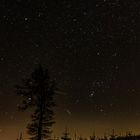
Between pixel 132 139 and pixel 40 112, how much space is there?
397 inches

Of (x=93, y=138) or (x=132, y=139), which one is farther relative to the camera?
(x=93, y=138)

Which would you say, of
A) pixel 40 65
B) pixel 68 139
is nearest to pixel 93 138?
pixel 68 139

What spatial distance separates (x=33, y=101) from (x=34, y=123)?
88.7 inches

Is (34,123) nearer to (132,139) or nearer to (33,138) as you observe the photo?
(33,138)

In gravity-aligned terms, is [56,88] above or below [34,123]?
above

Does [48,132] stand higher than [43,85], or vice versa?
[43,85]

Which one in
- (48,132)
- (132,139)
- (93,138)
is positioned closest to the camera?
(132,139)

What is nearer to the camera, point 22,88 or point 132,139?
point 132,139

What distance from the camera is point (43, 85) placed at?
52188 millimetres

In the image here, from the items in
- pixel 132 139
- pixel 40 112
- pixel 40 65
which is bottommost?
pixel 132 139

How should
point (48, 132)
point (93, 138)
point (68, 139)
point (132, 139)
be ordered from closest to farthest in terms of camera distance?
point (132, 139), point (48, 132), point (93, 138), point (68, 139)

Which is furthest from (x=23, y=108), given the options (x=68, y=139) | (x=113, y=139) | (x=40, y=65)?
(x=68, y=139)

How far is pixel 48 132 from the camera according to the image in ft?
169

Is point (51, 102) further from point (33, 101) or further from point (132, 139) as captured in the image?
point (132, 139)
